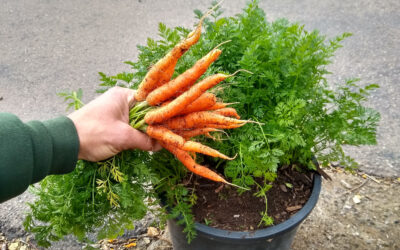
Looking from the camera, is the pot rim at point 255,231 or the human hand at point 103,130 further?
the pot rim at point 255,231

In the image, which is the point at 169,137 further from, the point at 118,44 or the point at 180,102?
the point at 118,44

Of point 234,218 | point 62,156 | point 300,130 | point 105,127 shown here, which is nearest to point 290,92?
point 300,130

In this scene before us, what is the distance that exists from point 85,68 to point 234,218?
2375 mm

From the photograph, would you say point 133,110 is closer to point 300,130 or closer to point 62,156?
point 62,156

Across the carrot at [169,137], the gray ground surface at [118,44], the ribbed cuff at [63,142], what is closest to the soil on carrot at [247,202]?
the carrot at [169,137]

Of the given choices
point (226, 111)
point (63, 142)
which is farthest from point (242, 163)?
point (63, 142)

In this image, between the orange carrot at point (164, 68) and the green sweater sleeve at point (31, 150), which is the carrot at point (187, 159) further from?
the green sweater sleeve at point (31, 150)

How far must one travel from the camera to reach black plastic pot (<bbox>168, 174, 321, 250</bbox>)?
1.42 meters

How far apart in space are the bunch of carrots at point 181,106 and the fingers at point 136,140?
3 cm

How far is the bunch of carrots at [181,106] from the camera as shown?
132 cm

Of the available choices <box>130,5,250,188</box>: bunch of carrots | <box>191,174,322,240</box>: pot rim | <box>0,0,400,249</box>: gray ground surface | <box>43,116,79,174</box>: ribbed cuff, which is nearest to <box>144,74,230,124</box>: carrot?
<box>130,5,250,188</box>: bunch of carrots

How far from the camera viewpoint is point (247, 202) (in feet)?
5.24

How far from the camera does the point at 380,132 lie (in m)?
2.70

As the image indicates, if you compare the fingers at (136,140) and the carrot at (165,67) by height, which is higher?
the carrot at (165,67)
